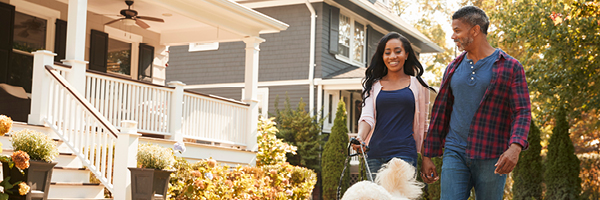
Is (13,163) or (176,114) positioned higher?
(176,114)

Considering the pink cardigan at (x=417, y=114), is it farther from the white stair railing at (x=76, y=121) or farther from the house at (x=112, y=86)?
the white stair railing at (x=76, y=121)

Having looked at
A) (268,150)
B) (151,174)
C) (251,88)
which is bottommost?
(151,174)

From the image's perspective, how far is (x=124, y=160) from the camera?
22.9ft

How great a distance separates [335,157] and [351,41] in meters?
4.76

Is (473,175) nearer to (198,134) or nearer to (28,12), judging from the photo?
(198,134)

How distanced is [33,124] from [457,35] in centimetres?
591

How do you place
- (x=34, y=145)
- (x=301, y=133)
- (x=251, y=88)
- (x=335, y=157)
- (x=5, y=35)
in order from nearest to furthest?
(x=34, y=145) → (x=5, y=35) → (x=251, y=88) → (x=335, y=157) → (x=301, y=133)

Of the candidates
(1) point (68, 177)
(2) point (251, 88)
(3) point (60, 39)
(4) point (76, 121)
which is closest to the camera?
(1) point (68, 177)

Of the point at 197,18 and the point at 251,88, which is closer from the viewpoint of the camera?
the point at 197,18

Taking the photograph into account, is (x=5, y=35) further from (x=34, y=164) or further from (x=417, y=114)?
(x=417, y=114)

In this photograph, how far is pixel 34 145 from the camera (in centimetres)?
570

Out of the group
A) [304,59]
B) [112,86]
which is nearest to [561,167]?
[304,59]

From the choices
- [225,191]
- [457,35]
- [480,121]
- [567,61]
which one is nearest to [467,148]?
[480,121]

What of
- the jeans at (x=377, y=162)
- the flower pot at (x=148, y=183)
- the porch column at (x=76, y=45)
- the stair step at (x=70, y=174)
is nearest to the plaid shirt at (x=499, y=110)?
the jeans at (x=377, y=162)
